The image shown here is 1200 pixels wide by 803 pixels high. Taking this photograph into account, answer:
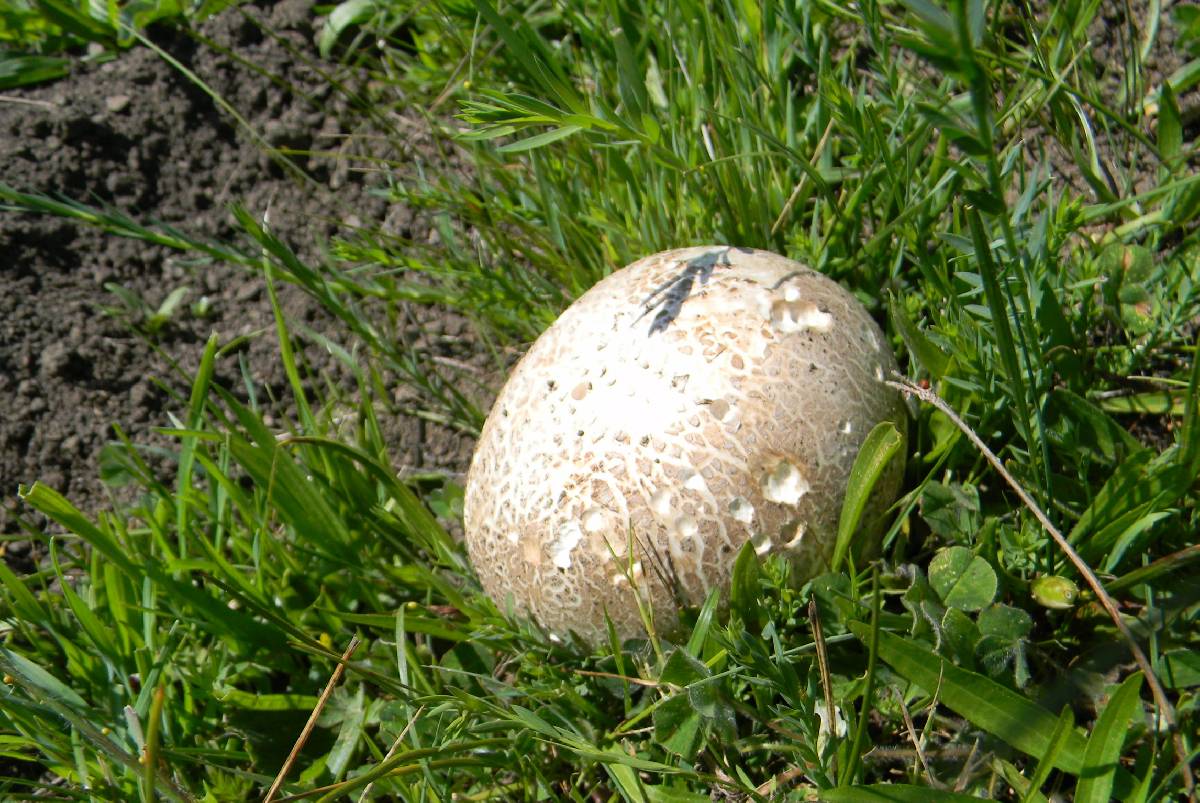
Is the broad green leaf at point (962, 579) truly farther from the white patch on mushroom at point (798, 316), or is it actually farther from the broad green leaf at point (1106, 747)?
the white patch on mushroom at point (798, 316)

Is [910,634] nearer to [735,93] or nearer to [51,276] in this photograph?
[735,93]

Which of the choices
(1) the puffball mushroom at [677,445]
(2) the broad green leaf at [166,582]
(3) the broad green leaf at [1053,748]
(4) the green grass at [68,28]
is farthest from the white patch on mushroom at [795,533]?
(4) the green grass at [68,28]

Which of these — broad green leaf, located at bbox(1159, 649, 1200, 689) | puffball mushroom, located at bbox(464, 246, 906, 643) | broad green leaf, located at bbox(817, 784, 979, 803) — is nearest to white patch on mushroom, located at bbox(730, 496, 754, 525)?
puffball mushroom, located at bbox(464, 246, 906, 643)

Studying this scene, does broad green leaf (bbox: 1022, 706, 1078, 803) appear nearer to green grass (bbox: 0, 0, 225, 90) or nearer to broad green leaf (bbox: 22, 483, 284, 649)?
broad green leaf (bbox: 22, 483, 284, 649)

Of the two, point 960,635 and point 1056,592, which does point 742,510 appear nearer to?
point 960,635

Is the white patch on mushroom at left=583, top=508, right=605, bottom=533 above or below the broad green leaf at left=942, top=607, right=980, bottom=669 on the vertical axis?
above

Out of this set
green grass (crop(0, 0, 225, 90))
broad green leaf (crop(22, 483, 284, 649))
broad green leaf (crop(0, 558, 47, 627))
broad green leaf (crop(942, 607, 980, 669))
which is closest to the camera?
broad green leaf (crop(942, 607, 980, 669))

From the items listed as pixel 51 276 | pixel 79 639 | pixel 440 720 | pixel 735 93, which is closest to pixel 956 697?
pixel 440 720
